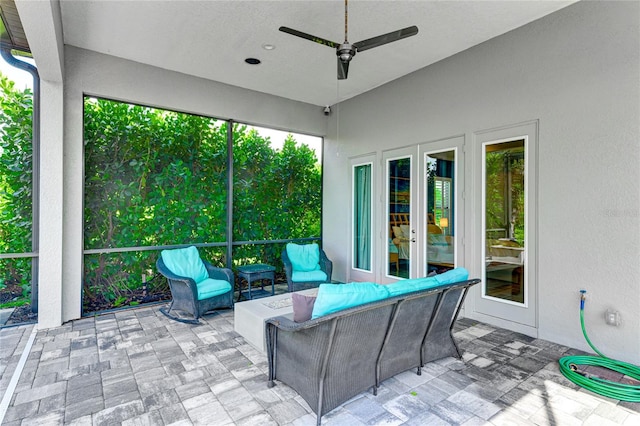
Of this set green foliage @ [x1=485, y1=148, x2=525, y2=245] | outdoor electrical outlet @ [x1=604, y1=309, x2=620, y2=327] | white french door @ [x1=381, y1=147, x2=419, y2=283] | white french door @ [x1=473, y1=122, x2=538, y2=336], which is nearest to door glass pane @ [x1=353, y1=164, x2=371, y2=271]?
white french door @ [x1=381, y1=147, x2=419, y2=283]

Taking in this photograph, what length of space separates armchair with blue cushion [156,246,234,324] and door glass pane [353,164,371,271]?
2.41m

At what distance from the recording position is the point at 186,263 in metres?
4.75

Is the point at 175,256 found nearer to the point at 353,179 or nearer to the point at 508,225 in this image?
the point at 353,179

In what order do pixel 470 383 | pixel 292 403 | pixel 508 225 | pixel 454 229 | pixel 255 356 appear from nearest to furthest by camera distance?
1. pixel 292 403
2. pixel 470 383
3. pixel 255 356
4. pixel 508 225
5. pixel 454 229

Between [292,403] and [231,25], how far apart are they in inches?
148

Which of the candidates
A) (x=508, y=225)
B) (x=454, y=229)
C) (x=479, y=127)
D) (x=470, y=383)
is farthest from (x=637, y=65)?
(x=470, y=383)

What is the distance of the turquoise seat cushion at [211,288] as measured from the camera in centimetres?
432

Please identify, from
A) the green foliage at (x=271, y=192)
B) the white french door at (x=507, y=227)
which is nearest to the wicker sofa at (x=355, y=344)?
the white french door at (x=507, y=227)

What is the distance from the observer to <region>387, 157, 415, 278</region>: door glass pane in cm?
523

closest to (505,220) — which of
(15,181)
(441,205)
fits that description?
(441,205)

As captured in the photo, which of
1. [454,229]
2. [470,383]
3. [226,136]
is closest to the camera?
[470,383]

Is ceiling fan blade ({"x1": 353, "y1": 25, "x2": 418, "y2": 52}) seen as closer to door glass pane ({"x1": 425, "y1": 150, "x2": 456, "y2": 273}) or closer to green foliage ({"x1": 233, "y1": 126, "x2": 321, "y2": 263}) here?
door glass pane ({"x1": 425, "y1": 150, "x2": 456, "y2": 273})

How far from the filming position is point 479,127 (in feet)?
14.0

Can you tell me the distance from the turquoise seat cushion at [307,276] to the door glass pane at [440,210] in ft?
5.30
